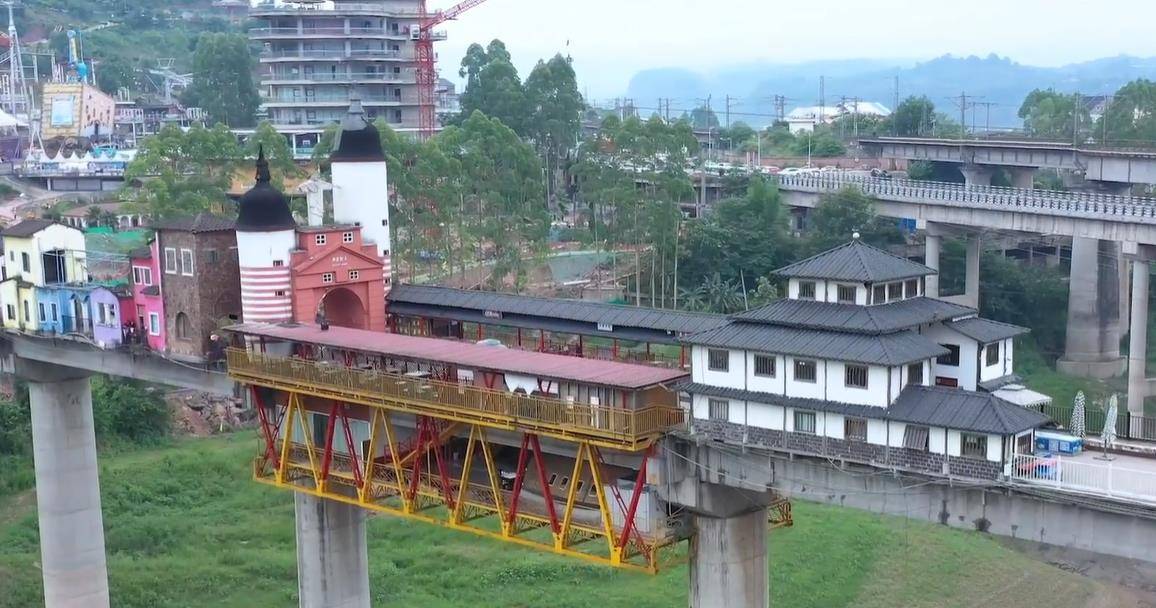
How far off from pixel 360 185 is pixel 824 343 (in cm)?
2578

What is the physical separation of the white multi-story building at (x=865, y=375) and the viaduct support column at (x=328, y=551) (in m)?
18.9

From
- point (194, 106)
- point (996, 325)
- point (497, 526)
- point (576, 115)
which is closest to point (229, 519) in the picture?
point (497, 526)

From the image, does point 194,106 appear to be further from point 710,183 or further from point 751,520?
A: point 751,520

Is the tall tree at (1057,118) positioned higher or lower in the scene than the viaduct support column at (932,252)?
higher

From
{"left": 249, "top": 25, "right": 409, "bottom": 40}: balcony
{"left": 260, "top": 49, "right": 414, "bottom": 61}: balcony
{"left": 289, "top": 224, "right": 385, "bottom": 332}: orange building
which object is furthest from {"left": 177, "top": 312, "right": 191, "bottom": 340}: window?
{"left": 260, "top": 49, "right": 414, "bottom": 61}: balcony

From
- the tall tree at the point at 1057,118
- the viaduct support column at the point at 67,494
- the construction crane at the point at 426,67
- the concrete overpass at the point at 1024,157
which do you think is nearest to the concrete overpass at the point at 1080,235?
the concrete overpass at the point at 1024,157

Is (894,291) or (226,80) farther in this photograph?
(226,80)

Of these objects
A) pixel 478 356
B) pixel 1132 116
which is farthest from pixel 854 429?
pixel 1132 116

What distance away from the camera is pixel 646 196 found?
9969 centimetres

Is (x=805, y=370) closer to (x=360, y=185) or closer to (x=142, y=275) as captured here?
(x=360, y=185)

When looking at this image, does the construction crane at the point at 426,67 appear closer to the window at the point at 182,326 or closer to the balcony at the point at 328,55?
the balcony at the point at 328,55

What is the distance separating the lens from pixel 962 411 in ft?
113

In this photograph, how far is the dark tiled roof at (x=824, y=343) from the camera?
3600 cm

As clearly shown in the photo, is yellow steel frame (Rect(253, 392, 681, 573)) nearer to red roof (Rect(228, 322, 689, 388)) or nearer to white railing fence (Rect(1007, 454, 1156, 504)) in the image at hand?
red roof (Rect(228, 322, 689, 388))
